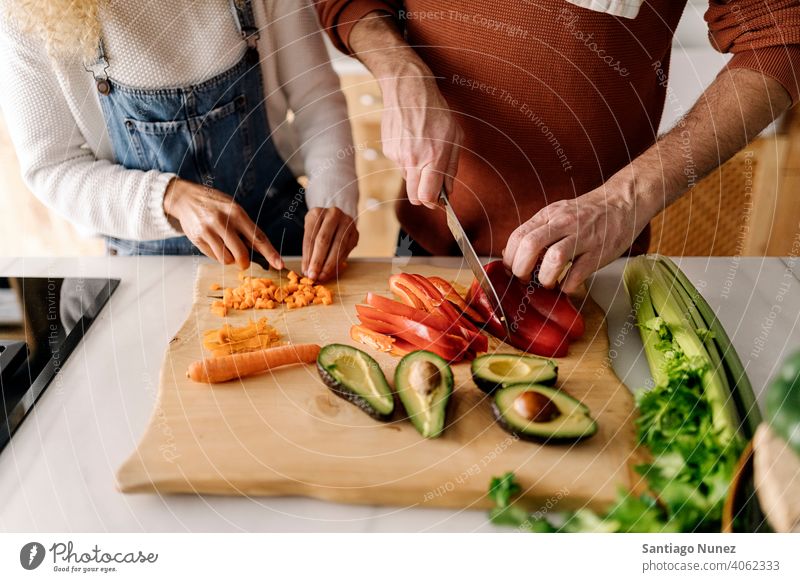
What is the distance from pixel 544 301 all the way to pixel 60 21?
2.24ft

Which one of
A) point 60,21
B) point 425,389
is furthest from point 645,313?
point 60,21

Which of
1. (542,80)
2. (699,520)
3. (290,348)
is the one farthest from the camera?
(542,80)

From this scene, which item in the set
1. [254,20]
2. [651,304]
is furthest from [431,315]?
[254,20]

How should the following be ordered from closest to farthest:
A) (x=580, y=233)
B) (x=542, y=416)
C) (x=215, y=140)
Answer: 1. (x=542, y=416)
2. (x=580, y=233)
3. (x=215, y=140)

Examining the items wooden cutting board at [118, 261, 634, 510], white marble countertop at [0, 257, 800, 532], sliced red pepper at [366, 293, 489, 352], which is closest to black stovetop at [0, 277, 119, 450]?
white marble countertop at [0, 257, 800, 532]

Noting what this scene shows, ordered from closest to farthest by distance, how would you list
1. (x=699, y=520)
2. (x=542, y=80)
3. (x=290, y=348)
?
(x=699, y=520)
(x=290, y=348)
(x=542, y=80)

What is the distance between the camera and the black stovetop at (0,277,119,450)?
737mm

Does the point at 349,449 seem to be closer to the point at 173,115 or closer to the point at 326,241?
the point at 326,241

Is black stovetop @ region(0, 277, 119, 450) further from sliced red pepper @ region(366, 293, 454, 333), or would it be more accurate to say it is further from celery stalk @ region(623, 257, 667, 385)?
celery stalk @ region(623, 257, 667, 385)

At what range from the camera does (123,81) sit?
91cm

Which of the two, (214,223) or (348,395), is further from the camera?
(214,223)
